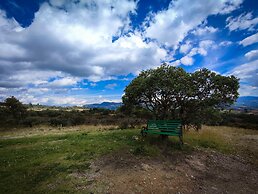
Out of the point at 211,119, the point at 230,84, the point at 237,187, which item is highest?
the point at 230,84

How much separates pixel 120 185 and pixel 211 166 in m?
4.66

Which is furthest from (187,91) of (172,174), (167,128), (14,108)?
(14,108)

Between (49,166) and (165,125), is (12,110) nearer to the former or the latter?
(49,166)

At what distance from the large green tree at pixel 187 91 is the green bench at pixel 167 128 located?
0.95 meters

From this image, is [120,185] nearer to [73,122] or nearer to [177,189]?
[177,189]

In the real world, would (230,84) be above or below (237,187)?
above

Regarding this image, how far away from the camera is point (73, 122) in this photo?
32312 millimetres

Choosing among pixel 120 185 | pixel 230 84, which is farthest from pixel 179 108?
pixel 120 185

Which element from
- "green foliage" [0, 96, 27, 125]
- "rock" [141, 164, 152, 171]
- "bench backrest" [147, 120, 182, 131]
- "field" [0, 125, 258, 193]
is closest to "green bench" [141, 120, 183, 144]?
"bench backrest" [147, 120, 182, 131]

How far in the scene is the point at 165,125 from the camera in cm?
1168

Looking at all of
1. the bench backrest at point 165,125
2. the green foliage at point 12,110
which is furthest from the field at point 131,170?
the green foliage at point 12,110

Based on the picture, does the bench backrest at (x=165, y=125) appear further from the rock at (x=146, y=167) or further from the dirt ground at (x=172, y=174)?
the rock at (x=146, y=167)

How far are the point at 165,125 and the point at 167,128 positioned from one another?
33cm

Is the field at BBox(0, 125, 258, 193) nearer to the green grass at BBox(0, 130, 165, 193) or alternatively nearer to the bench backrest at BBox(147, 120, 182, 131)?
the green grass at BBox(0, 130, 165, 193)
